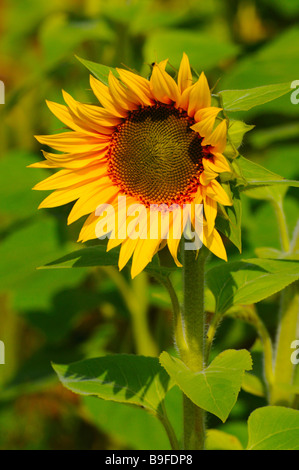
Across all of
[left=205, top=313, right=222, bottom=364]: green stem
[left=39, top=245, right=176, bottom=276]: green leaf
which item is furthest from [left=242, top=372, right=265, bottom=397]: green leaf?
[left=39, top=245, right=176, bottom=276]: green leaf

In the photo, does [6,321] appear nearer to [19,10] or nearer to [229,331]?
[229,331]

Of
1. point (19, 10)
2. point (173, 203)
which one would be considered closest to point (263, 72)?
point (19, 10)

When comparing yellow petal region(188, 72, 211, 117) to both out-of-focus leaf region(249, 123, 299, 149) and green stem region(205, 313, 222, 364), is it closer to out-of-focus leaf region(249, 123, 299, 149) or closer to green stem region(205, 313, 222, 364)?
green stem region(205, 313, 222, 364)

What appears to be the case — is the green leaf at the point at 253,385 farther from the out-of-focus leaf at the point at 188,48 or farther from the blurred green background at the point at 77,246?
the out-of-focus leaf at the point at 188,48

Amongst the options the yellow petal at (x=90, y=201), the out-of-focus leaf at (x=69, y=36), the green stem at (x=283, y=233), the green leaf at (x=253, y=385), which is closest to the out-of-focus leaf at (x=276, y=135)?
the out-of-focus leaf at (x=69, y=36)

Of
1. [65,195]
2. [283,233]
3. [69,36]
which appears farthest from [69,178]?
[69,36]
